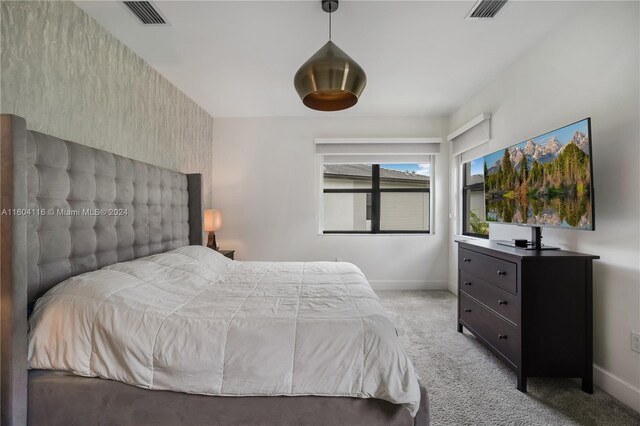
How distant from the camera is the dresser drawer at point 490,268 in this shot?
191cm

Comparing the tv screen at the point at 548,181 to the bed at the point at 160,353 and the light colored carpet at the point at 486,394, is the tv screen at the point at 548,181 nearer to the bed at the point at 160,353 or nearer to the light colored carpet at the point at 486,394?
the light colored carpet at the point at 486,394

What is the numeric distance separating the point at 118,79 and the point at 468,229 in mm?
4018

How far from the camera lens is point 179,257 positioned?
7.12 feet

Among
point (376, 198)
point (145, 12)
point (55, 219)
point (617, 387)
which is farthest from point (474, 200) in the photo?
point (55, 219)

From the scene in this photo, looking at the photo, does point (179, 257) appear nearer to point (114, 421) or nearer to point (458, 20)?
point (114, 421)

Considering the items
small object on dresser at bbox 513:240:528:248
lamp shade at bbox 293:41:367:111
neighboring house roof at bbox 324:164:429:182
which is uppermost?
lamp shade at bbox 293:41:367:111

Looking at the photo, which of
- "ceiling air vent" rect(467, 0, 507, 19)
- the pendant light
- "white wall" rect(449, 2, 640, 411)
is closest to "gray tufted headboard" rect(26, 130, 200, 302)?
the pendant light

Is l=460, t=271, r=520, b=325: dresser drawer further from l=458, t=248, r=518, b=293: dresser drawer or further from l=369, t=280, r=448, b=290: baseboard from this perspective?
l=369, t=280, r=448, b=290: baseboard

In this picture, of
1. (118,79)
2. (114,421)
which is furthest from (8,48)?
(114,421)

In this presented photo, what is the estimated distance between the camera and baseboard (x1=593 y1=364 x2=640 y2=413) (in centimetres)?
164

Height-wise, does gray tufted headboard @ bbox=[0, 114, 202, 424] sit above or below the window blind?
below

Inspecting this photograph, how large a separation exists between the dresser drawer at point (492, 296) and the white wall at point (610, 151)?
1.78 ft

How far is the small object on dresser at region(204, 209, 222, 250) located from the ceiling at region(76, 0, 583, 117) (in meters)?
1.39

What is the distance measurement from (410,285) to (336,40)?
10.5 feet
